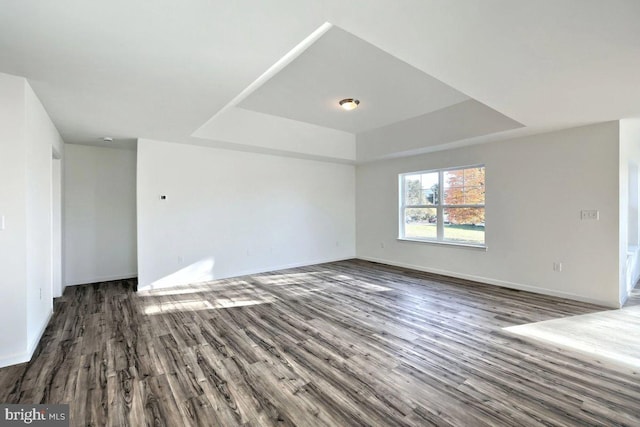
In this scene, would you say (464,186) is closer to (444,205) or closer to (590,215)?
(444,205)

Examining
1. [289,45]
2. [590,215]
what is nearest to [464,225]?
[590,215]

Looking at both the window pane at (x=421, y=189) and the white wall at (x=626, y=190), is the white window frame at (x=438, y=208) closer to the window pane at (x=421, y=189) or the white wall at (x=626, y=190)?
the window pane at (x=421, y=189)

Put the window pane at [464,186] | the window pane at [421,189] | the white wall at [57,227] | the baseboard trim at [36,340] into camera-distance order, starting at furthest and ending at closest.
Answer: the window pane at [421,189], the window pane at [464,186], the white wall at [57,227], the baseboard trim at [36,340]

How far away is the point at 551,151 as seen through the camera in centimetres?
409

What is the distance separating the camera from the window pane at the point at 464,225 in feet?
16.6

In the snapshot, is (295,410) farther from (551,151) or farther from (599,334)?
(551,151)

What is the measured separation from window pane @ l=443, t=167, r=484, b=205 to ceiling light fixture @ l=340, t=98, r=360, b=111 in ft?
7.96

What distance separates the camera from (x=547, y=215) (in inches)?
163

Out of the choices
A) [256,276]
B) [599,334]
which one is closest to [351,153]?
[256,276]

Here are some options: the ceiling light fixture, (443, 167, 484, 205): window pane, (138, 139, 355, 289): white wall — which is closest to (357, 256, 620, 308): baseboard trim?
(443, 167, 484, 205): window pane

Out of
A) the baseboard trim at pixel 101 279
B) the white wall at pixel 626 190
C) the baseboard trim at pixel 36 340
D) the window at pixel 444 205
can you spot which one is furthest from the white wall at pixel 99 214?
the white wall at pixel 626 190

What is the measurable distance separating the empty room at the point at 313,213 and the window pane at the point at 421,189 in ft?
0.15

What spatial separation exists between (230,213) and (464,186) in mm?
4386

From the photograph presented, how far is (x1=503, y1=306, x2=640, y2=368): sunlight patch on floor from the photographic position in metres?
2.49
